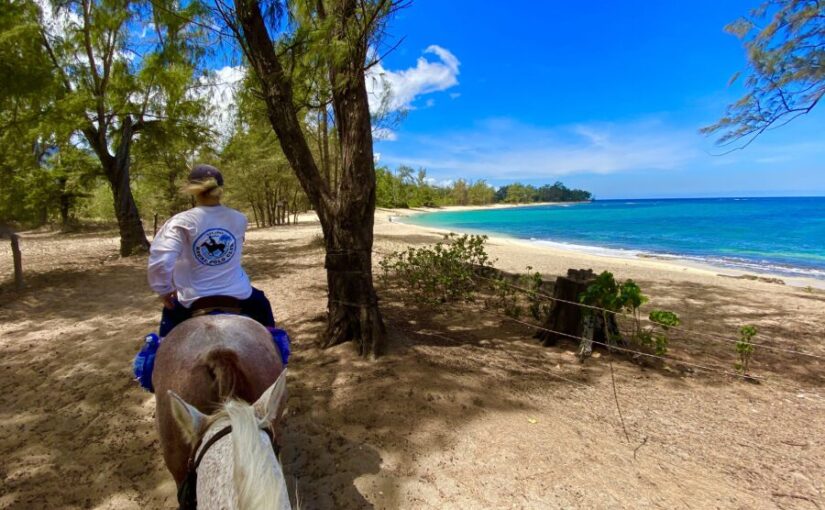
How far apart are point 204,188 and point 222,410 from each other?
1.45 meters

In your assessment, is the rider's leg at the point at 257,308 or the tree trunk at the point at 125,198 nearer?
the rider's leg at the point at 257,308

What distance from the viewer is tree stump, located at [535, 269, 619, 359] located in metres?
4.45

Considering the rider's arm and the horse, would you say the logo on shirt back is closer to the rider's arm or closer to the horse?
the rider's arm

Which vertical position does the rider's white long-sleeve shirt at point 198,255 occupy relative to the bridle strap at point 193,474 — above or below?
above

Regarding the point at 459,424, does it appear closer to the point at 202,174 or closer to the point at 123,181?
the point at 202,174

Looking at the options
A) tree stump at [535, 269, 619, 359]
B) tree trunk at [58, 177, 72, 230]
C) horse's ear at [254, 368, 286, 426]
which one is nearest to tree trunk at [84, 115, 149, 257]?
tree stump at [535, 269, 619, 359]

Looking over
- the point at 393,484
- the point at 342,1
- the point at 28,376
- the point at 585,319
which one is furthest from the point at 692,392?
the point at 28,376

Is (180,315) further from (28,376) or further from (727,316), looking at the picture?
(727,316)

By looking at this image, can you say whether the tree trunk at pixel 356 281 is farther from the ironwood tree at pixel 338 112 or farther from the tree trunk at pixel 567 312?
the tree trunk at pixel 567 312

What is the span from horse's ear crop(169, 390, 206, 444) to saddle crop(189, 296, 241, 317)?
3.40ft

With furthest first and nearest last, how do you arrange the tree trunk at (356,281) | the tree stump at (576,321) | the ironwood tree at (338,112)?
the tree stump at (576,321) → the tree trunk at (356,281) → the ironwood tree at (338,112)

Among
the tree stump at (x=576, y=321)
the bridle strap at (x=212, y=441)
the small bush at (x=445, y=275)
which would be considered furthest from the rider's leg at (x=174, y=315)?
the small bush at (x=445, y=275)

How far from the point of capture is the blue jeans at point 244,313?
2250mm

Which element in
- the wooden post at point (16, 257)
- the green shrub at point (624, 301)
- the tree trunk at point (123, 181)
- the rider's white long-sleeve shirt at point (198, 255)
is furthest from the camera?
the tree trunk at point (123, 181)
